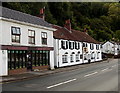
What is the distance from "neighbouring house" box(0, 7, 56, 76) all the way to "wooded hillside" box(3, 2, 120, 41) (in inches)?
1281

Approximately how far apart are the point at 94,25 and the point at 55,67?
79.2 m

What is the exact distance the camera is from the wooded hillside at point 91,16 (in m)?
72.4

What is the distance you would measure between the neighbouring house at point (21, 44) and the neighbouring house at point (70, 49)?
9.47ft

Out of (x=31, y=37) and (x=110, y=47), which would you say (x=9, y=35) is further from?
(x=110, y=47)

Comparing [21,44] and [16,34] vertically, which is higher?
[16,34]

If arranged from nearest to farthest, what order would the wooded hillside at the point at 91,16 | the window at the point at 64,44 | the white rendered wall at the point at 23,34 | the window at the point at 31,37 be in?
the white rendered wall at the point at 23,34 → the window at the point at 31,37 → the window at the point at 64,44 → the wooded hillside at the point at 91,16

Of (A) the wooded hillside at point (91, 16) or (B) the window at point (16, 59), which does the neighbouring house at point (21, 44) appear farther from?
(A) the wooded hillside at point (91, 16)

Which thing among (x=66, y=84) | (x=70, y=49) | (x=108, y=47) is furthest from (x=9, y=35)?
(x=108, y=47)

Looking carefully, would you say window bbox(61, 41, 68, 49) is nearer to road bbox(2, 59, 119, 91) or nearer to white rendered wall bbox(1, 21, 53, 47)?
white rendered wall bbox(1, 21, 53, 47)

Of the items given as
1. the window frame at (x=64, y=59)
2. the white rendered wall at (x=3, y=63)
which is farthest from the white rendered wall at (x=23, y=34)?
the window frame at (x=64, y=59)

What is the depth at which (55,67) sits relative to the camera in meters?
30.1

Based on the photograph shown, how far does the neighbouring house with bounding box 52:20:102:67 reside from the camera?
31.0 metres

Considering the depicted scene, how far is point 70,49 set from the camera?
34.6 meters

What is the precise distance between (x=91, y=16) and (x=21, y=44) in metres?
103
